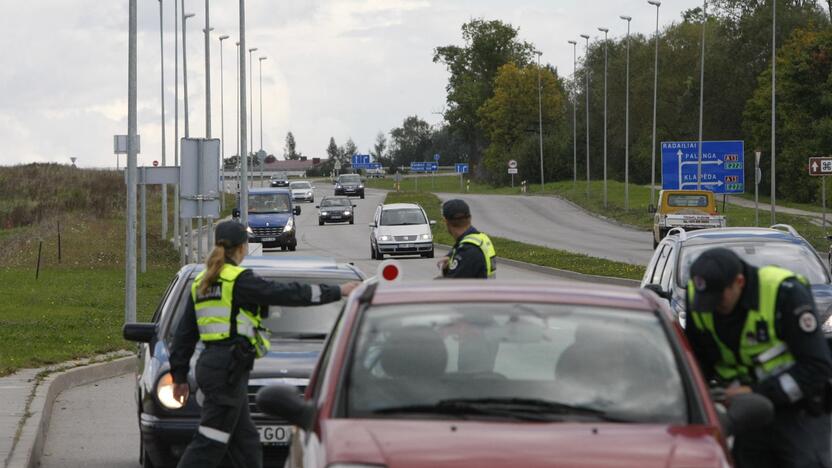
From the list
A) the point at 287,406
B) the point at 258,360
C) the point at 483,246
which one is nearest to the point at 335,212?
the point at 483,246

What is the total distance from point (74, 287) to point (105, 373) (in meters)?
16.0

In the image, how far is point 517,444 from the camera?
5.08m

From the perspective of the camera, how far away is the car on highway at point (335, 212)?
72688 millimetres

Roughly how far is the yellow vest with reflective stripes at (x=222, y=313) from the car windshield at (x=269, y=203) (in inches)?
1706

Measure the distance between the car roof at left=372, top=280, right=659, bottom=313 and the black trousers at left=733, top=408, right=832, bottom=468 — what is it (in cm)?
72

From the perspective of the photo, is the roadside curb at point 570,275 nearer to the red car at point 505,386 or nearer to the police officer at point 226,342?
the police officer at point 226,342

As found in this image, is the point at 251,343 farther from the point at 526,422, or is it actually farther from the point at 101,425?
the point at 101,425

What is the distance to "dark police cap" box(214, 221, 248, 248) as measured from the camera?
27.5ft

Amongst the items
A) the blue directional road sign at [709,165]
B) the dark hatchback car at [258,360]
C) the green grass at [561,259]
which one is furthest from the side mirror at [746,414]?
the blue directional road sign at [709,165]

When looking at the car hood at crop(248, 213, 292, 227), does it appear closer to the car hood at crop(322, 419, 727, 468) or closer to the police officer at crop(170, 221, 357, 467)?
the police officer at crop(170, 221, 357, 467)

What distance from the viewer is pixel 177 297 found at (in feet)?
36.3

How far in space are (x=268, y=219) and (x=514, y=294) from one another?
148 feet

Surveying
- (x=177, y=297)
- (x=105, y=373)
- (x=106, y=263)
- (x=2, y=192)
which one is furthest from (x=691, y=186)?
(x=177, y=297)

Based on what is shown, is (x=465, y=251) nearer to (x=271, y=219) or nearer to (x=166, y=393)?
(x=166, y=393)
